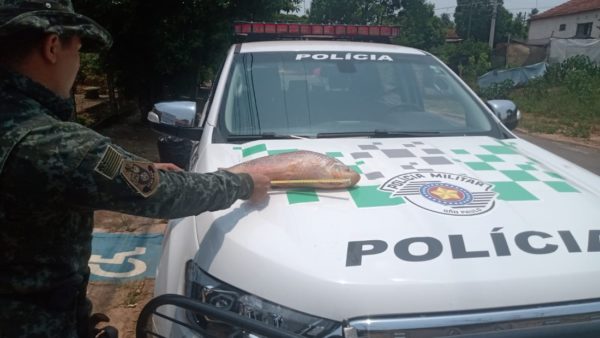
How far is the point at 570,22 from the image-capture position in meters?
34.3

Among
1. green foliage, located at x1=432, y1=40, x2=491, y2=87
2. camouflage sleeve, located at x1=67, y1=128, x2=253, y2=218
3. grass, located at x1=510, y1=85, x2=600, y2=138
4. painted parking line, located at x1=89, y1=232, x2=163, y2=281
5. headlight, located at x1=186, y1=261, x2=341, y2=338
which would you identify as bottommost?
grass, located at x1=510, y1=85, x2=600, y2=138

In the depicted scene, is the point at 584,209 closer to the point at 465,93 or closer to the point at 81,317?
the point at 465,93

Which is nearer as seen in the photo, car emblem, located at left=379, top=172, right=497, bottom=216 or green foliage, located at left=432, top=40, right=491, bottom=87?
car emblem, located at left=379, top=172, right=497, bottom=216

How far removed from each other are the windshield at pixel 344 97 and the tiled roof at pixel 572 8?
109 feet

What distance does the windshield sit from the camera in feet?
9.02

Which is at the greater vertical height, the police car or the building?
the building

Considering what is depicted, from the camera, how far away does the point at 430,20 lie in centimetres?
4066

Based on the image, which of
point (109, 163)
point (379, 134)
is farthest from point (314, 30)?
point (109, 163)

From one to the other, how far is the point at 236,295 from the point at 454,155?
128 centimetres

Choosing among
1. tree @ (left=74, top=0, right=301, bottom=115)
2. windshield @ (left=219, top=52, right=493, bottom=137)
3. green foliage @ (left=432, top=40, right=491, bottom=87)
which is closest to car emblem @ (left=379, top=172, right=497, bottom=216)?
windshield @ (left=219, top=52, right=493, bottom=137)

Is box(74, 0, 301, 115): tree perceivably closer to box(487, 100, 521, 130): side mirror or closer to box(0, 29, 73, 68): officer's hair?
box(487, 100, 521, 130): side mirror

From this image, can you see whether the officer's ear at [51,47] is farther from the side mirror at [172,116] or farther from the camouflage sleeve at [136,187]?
the side mirror at [172,116]

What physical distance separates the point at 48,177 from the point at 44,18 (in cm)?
40

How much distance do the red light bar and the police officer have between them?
2811 mm
